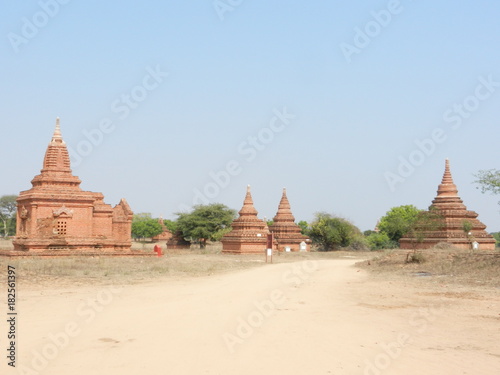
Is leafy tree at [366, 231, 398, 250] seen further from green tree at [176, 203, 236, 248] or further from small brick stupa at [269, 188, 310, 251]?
green tree at [176, 203, 236, 248]

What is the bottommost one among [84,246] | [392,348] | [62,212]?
[392,348]

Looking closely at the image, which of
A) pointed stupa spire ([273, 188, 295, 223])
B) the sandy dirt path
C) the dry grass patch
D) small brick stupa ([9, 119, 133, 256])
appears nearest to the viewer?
the sandy dirt path

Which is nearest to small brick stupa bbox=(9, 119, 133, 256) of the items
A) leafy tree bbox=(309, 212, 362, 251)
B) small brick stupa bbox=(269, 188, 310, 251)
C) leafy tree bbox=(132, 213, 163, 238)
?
small brick stupa bbox=(269, 188, 310, 251)

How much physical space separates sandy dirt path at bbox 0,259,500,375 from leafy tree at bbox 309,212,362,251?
3411 cm

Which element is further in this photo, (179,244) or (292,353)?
(179,244)

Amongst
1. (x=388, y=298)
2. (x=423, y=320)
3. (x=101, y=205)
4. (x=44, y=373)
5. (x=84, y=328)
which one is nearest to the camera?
(x=44, y=373)

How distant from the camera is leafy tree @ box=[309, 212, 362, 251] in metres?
48.1

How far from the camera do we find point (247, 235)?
3903cm

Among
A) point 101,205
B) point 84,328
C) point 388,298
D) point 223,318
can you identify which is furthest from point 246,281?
point 101,205

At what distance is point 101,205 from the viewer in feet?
117

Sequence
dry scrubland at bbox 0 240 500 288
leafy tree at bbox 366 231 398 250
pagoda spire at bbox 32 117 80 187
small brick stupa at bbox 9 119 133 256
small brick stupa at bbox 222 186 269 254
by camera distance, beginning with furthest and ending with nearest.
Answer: leafy tree at bbox 366 231 398 250 < small brick stupa at bbox 222 186 269 254 < pagoda spire at bbox 32 117 80 187 < small brick stupa at bbox 9 119 133 256 < dry scrubland at bbox 0 240 500 288

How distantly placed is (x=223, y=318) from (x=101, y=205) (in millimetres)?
27386

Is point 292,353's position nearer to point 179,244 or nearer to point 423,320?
point 423,320

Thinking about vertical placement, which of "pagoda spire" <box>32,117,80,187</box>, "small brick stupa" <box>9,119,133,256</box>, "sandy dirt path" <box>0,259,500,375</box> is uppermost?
"pagoda spire" <box>32,117,80,187</box>
